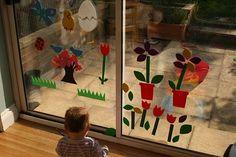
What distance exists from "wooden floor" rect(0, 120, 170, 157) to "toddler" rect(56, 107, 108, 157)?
0.78 m

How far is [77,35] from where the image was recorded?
2297 millimetres

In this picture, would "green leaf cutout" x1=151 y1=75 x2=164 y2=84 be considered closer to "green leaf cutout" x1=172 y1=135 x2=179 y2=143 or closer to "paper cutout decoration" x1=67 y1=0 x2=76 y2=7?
"green leaf cutout" x1=172 y1=135 x2=179 y2=143

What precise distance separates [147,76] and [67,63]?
1.92ft

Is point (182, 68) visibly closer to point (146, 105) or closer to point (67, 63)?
point (146, 105)

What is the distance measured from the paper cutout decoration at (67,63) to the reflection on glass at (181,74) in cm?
37

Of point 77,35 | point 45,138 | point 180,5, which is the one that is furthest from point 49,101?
point 180,5

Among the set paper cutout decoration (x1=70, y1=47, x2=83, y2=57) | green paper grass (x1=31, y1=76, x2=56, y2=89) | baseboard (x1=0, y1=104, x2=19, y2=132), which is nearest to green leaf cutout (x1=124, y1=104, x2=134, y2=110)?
paper cutout decoration (x1=70, y1=47, x2=83, y2=57)

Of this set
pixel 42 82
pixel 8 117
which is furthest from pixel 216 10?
pixel 8 117

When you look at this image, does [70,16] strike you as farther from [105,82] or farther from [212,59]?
[212,59]

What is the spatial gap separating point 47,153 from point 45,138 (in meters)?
0.18

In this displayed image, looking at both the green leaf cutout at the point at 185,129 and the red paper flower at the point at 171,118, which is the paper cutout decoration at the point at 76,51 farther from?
the green leaf cutout at the point at 185,129

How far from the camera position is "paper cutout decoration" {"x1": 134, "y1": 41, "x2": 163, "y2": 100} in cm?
213

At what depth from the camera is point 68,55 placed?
2410mm

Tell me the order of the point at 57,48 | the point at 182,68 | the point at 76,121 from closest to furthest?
the point at 76,121
the point at 182,68
the point at 57,48
